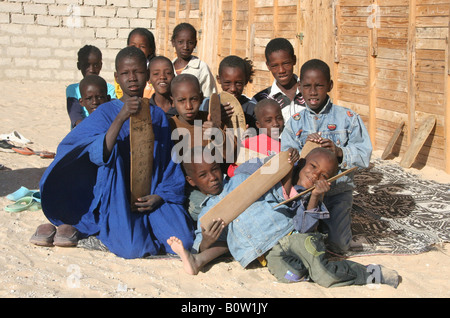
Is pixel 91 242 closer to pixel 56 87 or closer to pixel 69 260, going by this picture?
pixel 69 260

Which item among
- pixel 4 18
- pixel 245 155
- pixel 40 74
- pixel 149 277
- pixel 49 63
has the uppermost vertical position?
pixel 4 18

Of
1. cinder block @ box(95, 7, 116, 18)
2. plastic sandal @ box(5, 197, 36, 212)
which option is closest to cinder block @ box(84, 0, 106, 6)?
cinder block @ box(95, 7, 116, 18)

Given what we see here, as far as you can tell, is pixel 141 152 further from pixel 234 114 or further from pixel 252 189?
pixel 234 114

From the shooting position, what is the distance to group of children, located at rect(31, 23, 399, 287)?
3830 millimetres

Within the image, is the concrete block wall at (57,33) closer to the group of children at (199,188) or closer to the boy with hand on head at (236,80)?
the boy with hand on head at (236,80)

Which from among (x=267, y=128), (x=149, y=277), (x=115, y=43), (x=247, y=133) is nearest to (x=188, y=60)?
(x=247, y=133)

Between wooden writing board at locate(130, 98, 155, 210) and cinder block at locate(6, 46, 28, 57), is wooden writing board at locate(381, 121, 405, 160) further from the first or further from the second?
cinder block at locate(6, 46, 28, 57)

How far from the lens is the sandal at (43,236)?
13.9 feet

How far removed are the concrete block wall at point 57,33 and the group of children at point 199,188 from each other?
1106 cm

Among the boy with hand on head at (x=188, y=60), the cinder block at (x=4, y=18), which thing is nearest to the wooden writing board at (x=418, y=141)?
the boy with hand on head at (x=188, y=60)

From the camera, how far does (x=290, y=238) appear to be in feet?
12.7

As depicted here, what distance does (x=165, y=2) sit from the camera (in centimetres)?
1531

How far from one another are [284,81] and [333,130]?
1036 millimetres
